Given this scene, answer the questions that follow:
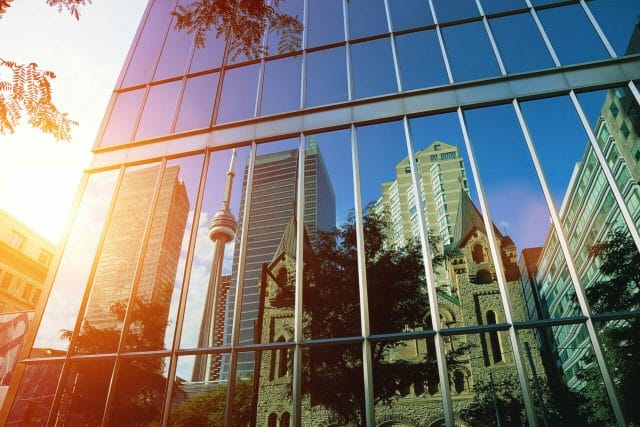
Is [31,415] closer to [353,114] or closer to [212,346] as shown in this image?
[212,346]

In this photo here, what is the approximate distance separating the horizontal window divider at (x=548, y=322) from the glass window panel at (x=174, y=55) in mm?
10931

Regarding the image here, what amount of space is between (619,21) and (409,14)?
16.0ft

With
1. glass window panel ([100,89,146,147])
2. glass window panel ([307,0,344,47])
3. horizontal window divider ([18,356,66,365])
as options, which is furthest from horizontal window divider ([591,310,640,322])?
glass window panel ([100,89,146,147])

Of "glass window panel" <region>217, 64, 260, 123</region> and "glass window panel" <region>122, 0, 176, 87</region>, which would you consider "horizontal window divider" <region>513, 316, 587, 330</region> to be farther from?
"glass window panel" <region>122, 0, 176, 87</region>

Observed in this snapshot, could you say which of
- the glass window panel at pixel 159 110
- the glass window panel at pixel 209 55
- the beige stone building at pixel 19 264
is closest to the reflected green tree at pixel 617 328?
the glass window panel at pixel 159 110

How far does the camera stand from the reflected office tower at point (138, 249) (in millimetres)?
8688

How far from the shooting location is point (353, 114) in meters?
9.87

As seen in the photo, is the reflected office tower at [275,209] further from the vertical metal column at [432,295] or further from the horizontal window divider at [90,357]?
the horizontal window divider at [90,357]

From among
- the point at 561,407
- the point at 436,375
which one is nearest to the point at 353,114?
the point at 436,375

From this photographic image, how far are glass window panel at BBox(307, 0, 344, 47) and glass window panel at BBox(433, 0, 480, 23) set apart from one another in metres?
2.68

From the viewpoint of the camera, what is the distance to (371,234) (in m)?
8.34

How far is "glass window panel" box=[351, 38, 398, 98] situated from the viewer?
1016 cm

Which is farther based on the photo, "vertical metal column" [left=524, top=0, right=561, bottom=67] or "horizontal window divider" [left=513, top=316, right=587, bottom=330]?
"vertical metal column" [left=524, top=0, right=561, bottom=67]

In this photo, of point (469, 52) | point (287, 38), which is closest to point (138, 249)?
point (287, 38)
